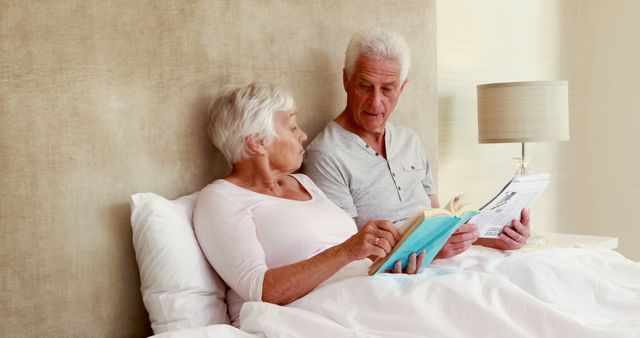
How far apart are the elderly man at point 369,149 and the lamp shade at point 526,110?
28.3 inches

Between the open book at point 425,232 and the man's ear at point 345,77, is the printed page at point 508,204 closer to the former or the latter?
Result: the open book at point 425,232

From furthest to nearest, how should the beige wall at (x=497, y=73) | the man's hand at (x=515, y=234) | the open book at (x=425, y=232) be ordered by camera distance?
the beige wall at (x=497, y=73), the man's hand at (x=515, y=234), the open book at (x=425, y=232)

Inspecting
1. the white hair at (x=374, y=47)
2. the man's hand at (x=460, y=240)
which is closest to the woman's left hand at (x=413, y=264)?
the man's hand at (x=460, y=240)

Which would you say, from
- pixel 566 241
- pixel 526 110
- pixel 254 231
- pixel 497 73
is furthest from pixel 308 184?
pixel 497 73

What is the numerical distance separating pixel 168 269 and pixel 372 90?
108 cm

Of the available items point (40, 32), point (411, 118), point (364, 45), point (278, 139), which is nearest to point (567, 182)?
point (411, 118)

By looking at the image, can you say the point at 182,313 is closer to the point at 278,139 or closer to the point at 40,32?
the point at 278,139

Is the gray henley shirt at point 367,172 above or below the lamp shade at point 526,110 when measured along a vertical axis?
below

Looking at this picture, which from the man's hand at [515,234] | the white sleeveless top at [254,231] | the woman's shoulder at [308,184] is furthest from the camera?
the man's hand at [515,234]

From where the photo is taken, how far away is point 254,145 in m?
2.35

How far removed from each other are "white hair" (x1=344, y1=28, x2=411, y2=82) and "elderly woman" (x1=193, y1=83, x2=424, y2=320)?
0.47 meters

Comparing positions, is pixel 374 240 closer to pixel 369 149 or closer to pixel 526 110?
pixel 369 149

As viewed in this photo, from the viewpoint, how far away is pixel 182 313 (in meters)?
2.09

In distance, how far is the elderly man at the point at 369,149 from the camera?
273 centimetres
